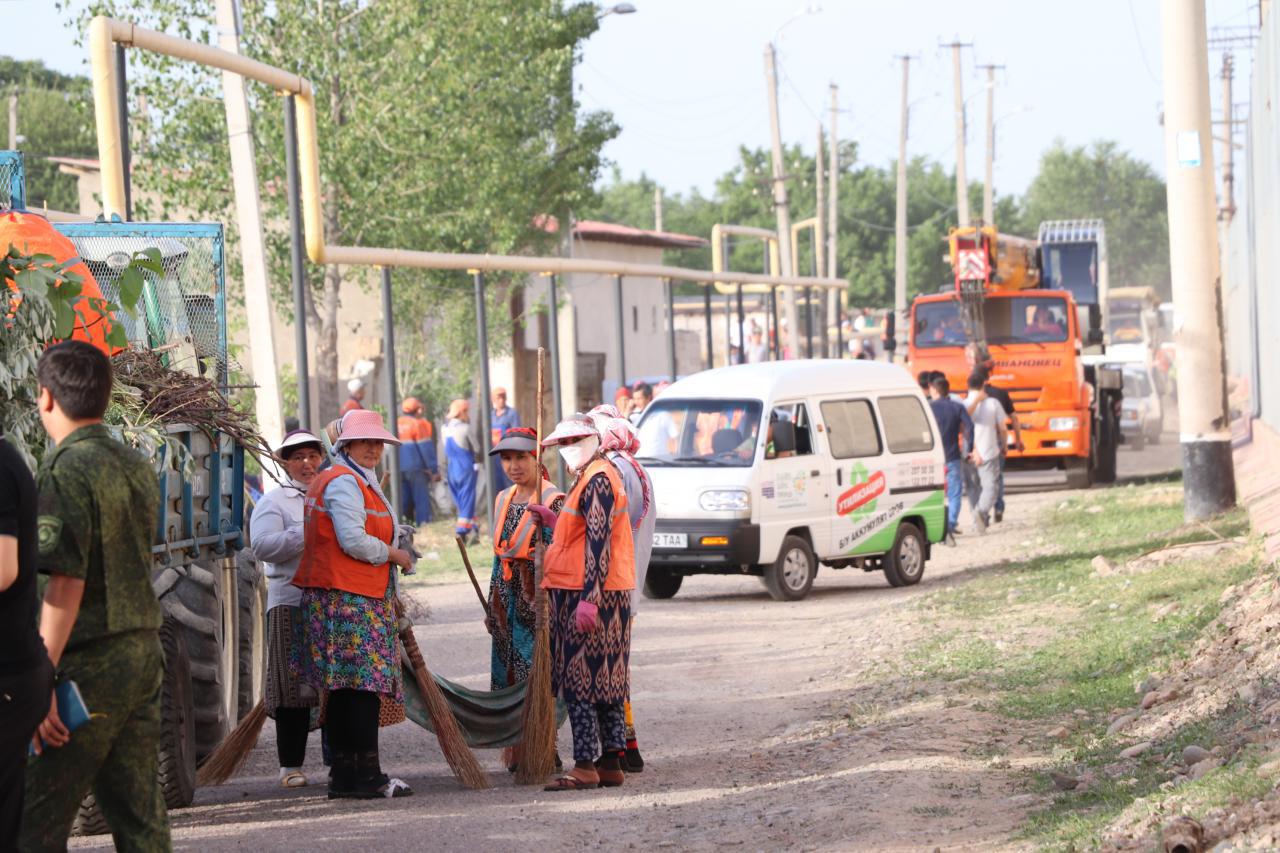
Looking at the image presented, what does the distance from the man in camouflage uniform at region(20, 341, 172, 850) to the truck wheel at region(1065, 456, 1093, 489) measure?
22.6m

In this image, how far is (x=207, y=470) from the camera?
8641mm

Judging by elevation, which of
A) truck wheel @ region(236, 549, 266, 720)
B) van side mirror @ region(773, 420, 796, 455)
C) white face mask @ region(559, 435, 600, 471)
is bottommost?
truck wheel @ region(236, 549, 266, 720)

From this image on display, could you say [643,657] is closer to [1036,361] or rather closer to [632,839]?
[632,839]

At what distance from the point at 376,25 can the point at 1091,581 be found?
678 inches

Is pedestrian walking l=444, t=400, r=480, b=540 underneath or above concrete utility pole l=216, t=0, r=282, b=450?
underneath

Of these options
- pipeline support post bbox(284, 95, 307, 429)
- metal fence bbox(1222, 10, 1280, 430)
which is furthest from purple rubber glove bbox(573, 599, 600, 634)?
metal fence bbox(1222, 10, 1280, 430)

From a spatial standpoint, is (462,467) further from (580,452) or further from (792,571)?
(580,452)

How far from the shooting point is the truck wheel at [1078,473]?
26.9 metres

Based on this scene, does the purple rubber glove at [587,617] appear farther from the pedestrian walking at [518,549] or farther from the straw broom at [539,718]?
the pedestrian walking at [518,549]

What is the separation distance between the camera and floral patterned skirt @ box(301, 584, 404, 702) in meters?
8.09

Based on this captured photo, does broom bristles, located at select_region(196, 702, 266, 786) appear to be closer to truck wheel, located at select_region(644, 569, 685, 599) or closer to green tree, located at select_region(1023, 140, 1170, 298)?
truck wheel, located at select_region(644, 569, 685, 599)

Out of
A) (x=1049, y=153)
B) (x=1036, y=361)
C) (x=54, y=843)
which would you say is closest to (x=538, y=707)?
(x=54, y=843)

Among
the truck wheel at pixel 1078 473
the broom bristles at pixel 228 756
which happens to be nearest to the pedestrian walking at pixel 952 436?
the truck wheel at pixel 1078 473

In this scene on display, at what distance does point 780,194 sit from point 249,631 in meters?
29.2
